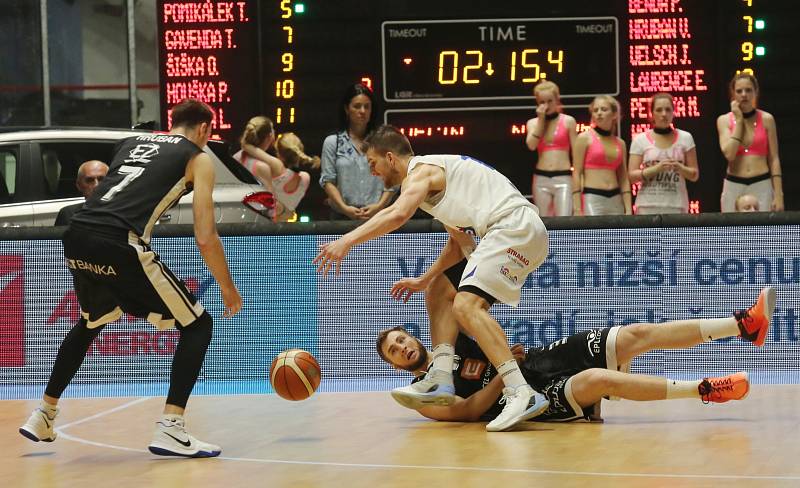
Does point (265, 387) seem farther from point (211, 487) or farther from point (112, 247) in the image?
point (211, 487)

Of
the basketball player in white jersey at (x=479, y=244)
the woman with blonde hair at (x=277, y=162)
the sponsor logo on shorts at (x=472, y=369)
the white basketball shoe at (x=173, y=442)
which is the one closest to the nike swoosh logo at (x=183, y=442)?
the white basketball shoe at (x=173, y=442)

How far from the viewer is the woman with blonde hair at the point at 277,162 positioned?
1249 centimetres

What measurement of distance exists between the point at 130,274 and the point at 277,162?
19.2 ft

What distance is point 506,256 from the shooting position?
764 centimetres

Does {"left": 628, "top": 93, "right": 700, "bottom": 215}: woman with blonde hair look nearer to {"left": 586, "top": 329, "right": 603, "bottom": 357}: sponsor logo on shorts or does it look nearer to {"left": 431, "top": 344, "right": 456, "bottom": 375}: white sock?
{"left": 586, "top": 329, "right": 603, "bottom": 357}: sponsor logo on shorts

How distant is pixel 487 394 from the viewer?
25.4ft

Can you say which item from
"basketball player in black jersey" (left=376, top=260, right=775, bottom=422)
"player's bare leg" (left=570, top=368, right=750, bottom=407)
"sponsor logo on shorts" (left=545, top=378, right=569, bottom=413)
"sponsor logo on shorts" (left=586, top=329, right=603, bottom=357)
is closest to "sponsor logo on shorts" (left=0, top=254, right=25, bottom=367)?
"basketball player in black jersey" (left=376, top=260, right=775, bottom=422)

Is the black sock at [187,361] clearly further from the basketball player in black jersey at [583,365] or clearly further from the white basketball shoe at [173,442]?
the basketball player in black jersey at [583,365]

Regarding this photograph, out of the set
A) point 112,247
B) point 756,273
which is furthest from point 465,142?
point 112,247

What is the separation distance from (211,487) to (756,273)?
4.97 meters

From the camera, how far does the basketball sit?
7805mm

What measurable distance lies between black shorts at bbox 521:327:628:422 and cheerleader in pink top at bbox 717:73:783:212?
13.5 ft

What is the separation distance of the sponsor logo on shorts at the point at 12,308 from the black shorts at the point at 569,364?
13.1 feet

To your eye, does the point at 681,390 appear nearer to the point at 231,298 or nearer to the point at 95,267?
the point at 231,298
